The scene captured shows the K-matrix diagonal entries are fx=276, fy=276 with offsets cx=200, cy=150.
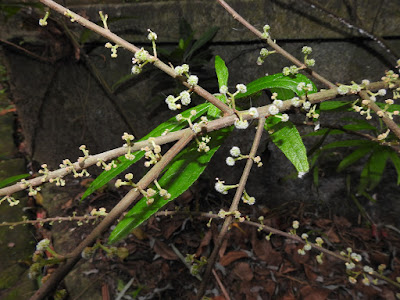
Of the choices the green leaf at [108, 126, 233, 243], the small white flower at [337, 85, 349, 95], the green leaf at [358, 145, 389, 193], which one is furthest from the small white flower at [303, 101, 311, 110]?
the green leaf at [358, 145, 389, 193]

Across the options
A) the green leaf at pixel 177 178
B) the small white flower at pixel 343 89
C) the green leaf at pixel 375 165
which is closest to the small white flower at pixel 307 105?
the small white flower at pixel 343 89

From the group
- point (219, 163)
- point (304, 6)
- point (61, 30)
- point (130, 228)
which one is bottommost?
point (219, 163)

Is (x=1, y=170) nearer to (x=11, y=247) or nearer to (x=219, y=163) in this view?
(x=11, y=247)

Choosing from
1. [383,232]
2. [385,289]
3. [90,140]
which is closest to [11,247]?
[90,140]

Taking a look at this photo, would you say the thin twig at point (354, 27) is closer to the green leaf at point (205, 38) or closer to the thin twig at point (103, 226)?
the green leaf at point (205, 38)

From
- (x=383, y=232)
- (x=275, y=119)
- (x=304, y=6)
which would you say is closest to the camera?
(x=275, y=119)

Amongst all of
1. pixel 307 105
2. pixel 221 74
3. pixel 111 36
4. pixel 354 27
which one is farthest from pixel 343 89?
pixel 354 27
